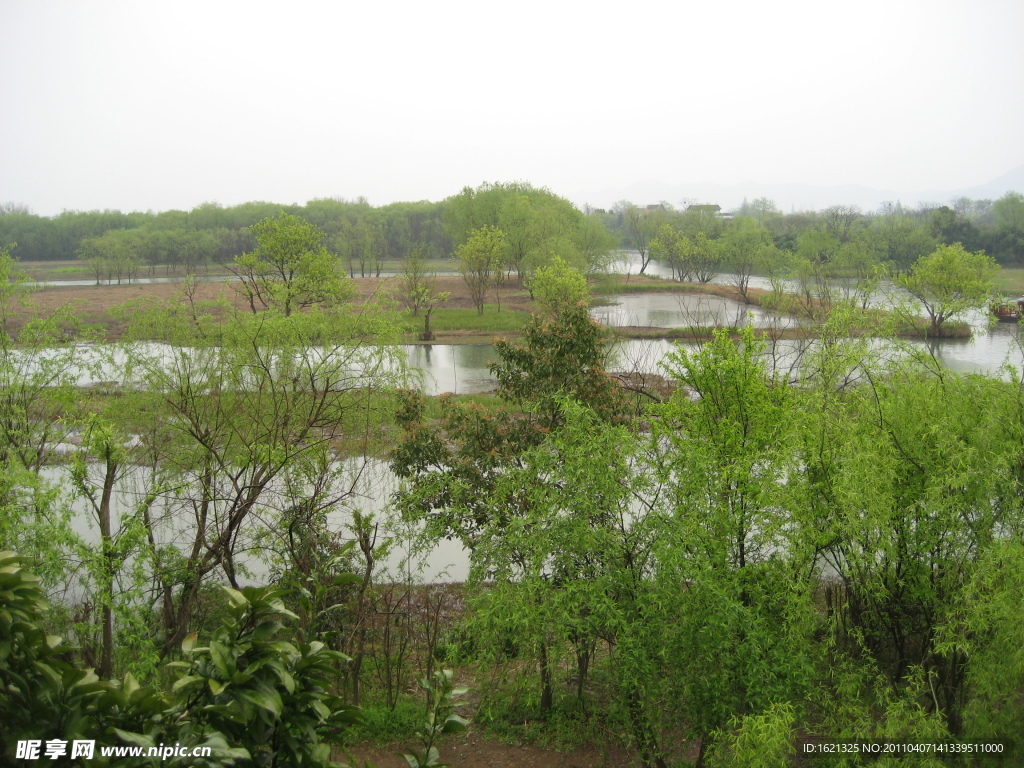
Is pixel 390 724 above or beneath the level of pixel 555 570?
beneath

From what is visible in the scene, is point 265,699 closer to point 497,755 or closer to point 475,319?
point 497,755

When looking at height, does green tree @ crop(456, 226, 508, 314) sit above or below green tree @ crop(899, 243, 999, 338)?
above

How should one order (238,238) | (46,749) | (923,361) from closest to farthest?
(46,749), (923,361), (238,238)

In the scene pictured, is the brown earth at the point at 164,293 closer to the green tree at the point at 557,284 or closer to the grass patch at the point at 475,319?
the grass patch at the point at 475,319

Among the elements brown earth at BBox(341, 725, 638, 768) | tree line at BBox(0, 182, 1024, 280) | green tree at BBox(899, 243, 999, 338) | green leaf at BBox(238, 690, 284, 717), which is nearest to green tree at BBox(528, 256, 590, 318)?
tree line at BBox(0, 182, 1024, 280)

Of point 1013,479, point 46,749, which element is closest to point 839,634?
point 1013,479

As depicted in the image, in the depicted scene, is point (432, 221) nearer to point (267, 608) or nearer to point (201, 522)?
point (201, 522)

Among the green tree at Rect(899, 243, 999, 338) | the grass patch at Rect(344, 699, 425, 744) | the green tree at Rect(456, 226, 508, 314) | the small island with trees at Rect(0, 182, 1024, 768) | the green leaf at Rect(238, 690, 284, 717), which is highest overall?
the green tree at Rect(456, 226, 508, 314)

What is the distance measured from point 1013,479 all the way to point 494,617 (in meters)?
5.72

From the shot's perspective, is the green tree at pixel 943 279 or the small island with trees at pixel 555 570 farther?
the green tree at pixel 943 279

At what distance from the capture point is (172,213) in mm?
82562

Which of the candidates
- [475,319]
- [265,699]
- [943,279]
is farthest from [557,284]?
[265,699]

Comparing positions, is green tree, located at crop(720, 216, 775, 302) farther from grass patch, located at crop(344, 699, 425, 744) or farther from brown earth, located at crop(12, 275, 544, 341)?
grass patch, located at crop(344, 699, 425, 744)

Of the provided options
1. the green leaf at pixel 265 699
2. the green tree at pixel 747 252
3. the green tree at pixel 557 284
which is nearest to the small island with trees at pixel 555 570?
the green leaf at pixel 265 699
